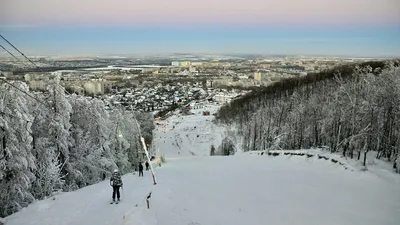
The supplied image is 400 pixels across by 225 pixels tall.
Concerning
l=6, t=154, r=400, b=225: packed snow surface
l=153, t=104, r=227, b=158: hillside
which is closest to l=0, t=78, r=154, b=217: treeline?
l=6, t=154, r=400, b=225: packed snow surface

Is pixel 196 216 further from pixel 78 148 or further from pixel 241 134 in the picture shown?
pixel 241 134

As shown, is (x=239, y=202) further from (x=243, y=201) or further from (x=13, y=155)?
(x=13, y=155)

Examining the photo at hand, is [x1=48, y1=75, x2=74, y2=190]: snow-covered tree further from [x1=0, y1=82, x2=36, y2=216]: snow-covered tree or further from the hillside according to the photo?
the hillside

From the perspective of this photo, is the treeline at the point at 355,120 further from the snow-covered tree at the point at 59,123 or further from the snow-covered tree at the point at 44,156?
the snow-covered tree at the point at 59,123

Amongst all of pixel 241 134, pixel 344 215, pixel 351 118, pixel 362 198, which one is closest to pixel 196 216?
pixel 344 215

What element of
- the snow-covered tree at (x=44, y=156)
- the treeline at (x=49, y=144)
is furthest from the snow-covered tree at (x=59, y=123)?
the snow-covered tree at (x=44, y=156)

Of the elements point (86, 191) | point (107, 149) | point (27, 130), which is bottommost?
point (107, 149)
